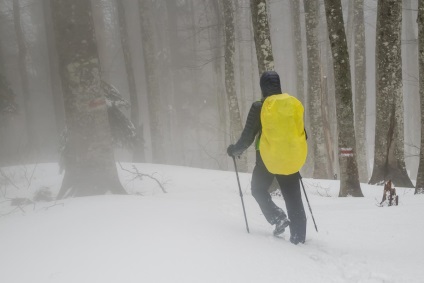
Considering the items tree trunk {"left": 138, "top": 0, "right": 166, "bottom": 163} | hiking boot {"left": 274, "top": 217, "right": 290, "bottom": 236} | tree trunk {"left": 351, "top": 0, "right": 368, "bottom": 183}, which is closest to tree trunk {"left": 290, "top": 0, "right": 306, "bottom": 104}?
tree trunk {"left": 351, "top": 0, "right": 368, "bottom": 183}

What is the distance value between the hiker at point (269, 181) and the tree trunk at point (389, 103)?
5.03 metres

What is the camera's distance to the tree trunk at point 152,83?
16.0 meters

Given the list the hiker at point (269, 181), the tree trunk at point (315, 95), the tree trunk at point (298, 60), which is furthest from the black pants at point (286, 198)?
the tree trunk at point (298, 60)

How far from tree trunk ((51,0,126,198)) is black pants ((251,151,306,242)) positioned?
383 centimetres

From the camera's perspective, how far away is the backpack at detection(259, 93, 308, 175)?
3959 mm

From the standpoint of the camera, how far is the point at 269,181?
4.36 meters

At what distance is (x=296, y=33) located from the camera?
55.1 feet

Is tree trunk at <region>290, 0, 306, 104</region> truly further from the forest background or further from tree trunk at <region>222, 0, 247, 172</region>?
tree trunk at <region>222, 0, 247, 172</region>

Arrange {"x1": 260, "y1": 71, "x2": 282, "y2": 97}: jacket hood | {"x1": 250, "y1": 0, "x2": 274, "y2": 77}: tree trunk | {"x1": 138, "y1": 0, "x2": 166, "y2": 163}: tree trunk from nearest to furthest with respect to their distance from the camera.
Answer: {"x1": 260, "y1": 71, "x2": 282, "y2": 97}: jacket hood → {"x1": 250, "y1": 0, "x2": 274, "y2": 77}: tree trunk → {"x1": 138, "y1": 0, "x2": 166, "y2": 163}: tree trunk

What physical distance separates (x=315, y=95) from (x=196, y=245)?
8835 millimetres

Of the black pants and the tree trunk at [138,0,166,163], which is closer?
the black pants

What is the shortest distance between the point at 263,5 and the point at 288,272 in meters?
6.63

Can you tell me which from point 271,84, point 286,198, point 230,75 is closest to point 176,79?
point 230,75

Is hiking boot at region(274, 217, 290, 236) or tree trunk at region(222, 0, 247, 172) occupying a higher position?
tree trunk at region(222, 0, 247, 172)
